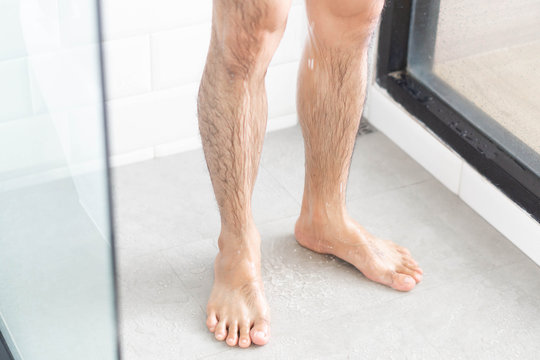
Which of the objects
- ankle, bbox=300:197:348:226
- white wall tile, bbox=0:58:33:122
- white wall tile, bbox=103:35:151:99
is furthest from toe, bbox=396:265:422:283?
white wall tile, bbox=0:58:33:122

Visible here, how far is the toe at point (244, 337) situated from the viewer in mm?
1334

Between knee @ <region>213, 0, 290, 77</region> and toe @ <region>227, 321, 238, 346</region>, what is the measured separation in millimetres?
426

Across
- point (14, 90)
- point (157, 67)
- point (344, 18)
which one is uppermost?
point (14, 90)

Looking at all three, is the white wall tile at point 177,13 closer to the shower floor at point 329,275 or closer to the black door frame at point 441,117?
the shower floor at point 329,275

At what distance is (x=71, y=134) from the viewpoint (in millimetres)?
652

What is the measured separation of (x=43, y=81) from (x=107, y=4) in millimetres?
1003

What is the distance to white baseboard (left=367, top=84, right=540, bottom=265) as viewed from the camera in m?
1.57

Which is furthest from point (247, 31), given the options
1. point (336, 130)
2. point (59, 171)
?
point (59, 171)

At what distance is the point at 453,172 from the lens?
1731 millimetres

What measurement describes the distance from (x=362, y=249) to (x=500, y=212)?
1.07 feet

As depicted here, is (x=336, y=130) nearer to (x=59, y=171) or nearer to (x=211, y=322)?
(x=211, y=322)

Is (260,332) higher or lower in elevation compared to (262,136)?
lower

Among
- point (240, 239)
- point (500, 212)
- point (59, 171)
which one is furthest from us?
point (500, 212)

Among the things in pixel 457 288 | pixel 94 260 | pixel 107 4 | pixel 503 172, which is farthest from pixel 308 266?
pixel 94 260
